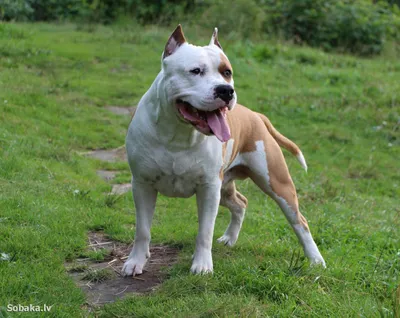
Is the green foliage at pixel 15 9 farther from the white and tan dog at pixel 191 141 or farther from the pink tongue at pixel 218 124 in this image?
the pink tongue at pixel 218 124

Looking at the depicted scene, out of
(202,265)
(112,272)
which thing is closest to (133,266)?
(112,272)

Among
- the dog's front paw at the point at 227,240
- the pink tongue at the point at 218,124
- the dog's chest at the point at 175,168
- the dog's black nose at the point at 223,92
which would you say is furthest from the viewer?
the dog's front paw at the point at 227,240

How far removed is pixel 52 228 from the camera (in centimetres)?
569

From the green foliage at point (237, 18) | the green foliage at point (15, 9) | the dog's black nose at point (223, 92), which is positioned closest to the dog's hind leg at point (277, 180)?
the dog's black nose at point (223, 92)

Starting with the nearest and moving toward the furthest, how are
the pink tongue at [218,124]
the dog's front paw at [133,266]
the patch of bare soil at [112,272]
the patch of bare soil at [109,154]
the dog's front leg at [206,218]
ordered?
the pink tongue at [218,124] → the patch of bare soil at [112,272] → the dog's front leg at [206,218] → the dog's front paw at [133,266] → the patch of bare soil at [109,154]

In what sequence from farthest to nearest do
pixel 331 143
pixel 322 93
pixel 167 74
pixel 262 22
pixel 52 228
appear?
pixel 262 22 → pixel 322 93 → pixel 331 143 → pixel 52 228 → pixel 167 74

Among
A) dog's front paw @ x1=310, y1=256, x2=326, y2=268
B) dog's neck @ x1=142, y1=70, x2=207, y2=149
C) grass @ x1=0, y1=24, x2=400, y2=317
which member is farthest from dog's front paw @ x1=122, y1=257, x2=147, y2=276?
dog's front paw @ x1=310, y1=256, x2=326, y2=268

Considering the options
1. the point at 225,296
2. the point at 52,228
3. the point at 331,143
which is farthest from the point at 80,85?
the point at 225,296

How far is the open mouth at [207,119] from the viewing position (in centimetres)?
465

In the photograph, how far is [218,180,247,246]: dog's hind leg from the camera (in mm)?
6090

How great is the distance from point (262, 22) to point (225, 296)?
13.8 meters

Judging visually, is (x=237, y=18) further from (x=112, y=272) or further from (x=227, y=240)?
(x=112, y=272)

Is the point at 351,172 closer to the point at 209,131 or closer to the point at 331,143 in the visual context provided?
the point at 331,143

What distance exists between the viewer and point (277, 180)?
223 inches
